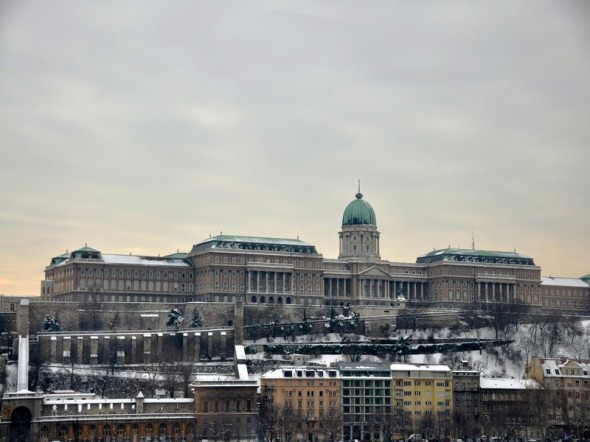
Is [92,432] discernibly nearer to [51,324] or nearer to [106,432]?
[106,432]

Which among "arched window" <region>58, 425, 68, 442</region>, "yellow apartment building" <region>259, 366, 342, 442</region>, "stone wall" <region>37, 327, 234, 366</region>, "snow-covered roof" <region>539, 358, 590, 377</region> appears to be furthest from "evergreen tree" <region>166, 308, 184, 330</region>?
"snow-covered roof" <region>539, 358, 590, 377</region>

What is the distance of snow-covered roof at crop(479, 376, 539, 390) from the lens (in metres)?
156

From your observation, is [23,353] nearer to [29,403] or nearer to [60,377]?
[60,377]

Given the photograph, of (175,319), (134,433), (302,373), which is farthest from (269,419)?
(175,319)

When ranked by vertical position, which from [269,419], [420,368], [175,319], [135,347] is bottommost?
[269,419]

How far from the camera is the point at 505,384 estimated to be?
15775 centimetres

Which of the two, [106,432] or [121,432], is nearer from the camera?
[106,432]

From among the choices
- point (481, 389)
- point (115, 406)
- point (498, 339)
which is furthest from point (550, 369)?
point (115, 406)

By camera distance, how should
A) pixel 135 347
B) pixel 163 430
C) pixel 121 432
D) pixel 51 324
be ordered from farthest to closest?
pixel 51 324 → pixel 135 347 → pixel 163 430 → pixel 121 432

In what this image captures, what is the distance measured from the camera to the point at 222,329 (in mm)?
174750

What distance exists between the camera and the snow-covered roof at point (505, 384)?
15650cm

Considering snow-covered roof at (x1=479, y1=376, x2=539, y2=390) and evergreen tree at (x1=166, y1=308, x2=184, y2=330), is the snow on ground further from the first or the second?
evergreen tree at (x1=166, y1=308, x2=184, y2=330)

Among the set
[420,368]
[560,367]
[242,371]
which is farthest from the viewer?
[560,367]

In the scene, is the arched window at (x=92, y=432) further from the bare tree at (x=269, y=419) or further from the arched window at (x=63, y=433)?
the bare tree at (x=269, y=419)
